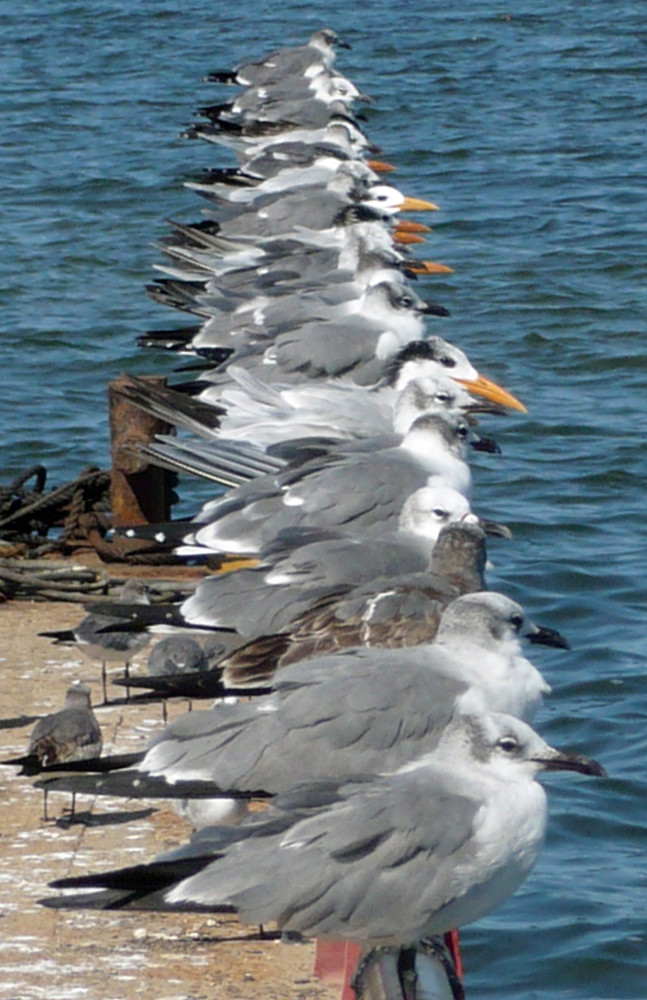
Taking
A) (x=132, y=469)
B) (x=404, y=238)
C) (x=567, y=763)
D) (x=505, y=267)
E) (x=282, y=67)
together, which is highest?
(x=282, y=67)

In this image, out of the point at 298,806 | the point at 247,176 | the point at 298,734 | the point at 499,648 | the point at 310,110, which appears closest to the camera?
the point at 298,806

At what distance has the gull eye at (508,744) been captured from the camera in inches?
156

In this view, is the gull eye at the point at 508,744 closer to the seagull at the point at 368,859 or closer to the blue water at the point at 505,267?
the seagull at the point at 368,859

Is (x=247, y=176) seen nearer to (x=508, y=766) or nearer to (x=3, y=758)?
(x=3, y=758)

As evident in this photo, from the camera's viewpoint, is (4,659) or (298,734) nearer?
(298,734)

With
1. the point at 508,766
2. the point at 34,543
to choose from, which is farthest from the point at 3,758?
the point at 34,543

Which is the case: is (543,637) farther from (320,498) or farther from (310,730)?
(320,498)

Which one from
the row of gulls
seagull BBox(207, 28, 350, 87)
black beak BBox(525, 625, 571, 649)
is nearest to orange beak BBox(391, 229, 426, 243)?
seagull BBox(207, 28, 350, 87)

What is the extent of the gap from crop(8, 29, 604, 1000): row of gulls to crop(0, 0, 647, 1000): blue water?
135 centimetres

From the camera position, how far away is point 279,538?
540 centimetres

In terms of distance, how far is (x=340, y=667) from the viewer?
4.26 metres

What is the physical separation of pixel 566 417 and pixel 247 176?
2.39 m

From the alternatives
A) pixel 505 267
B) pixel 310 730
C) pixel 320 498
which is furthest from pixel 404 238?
pixel 310 730

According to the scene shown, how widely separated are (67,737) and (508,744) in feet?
4.51
